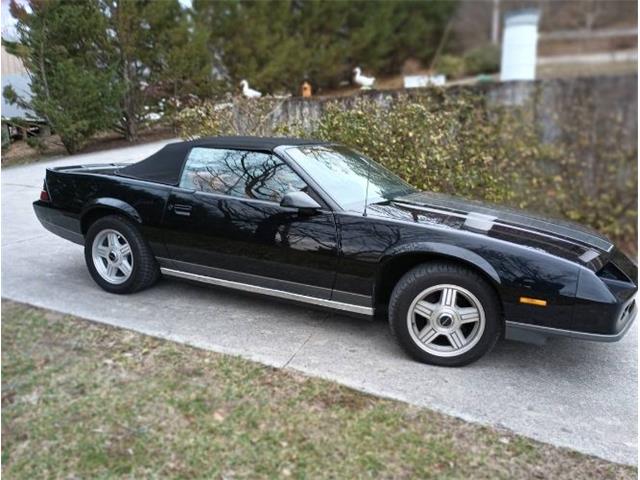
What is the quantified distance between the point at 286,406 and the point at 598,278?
1872mm

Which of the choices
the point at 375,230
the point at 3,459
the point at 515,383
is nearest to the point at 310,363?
the point at 375,230

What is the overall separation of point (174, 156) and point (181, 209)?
0.48m

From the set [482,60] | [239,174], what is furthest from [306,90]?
[482,60]

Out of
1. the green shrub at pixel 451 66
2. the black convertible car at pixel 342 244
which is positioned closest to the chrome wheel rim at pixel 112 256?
the black convertible car at pixel 342 244

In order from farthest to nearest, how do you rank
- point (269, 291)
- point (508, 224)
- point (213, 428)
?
point (269, 291), point (508, 224), point (213, 428)

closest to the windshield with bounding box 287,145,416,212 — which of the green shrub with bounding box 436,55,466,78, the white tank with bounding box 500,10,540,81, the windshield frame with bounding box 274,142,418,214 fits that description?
the windshield frame with bounding box 274,142,418,214

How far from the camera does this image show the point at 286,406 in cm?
288

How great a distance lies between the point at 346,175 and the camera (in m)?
4.09

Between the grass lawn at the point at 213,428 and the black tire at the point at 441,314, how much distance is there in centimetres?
55

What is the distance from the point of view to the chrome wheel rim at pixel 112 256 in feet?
13.6

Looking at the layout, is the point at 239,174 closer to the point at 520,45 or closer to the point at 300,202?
the point at 300,202

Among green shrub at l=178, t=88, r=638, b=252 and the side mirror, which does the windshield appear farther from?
green shrub at l=178, t=88, r=638, b=252

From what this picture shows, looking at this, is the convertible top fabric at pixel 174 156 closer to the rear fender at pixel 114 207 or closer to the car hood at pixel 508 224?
the rear fender at pixel 114 207

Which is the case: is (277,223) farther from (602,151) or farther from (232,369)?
(602,151)
